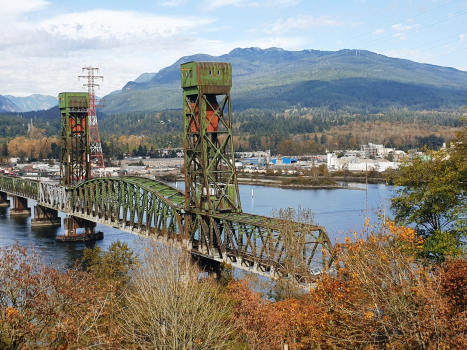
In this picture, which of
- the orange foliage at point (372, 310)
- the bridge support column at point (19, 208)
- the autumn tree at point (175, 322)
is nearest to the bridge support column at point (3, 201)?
the bridge support column at point (19, 208)

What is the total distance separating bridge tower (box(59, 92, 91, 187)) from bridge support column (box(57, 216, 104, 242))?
171 inches

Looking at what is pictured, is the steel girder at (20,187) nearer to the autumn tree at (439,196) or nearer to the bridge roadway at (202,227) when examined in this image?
the bridge roadway at (202,227)

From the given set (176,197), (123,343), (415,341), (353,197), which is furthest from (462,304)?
(353,197)

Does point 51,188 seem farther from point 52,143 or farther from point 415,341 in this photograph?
point 52,143

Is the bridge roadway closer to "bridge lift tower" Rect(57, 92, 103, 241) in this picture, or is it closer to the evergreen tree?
"bridge lift tower" Rect(57, 92, 103, 241)

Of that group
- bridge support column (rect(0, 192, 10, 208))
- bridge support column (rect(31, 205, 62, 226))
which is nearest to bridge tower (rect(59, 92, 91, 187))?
bridge support column (rect(31, 205, 62, 226))

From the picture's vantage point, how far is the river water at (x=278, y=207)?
49.1 m

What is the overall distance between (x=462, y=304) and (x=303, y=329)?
458cm

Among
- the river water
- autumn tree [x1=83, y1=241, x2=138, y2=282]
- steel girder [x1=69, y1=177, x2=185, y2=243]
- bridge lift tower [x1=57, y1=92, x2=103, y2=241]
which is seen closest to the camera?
autumn tree [x1=83, y1=241, x2=138, y2=282]

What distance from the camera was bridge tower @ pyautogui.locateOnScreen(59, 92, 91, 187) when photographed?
55.9 meters

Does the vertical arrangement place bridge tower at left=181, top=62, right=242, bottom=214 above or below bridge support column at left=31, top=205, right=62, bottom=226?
above

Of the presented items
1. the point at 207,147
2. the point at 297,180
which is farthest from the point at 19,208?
the point at 297,180

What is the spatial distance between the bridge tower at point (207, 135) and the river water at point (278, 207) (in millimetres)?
6606

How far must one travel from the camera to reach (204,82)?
2842cm
